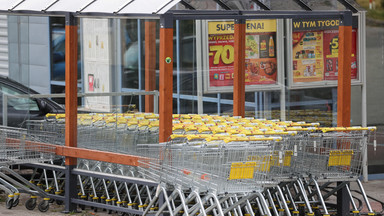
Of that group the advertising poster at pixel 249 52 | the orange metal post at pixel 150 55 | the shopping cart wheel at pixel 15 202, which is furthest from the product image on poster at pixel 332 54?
the shopping cart wheel at pixel 15 202

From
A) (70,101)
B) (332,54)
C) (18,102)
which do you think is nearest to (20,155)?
(70,101)

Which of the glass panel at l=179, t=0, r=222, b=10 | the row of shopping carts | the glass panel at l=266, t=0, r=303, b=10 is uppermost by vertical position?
the glass panel at l=266, t=0, r=303, b=10

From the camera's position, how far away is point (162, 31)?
29.7 ft

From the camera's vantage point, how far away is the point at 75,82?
10.7m

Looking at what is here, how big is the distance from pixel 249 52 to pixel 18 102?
355cm

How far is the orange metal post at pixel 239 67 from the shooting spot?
444 inches

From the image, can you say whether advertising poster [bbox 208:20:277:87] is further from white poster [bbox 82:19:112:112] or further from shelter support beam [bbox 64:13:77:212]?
shelter support beam [bbox 64:13:77:212]

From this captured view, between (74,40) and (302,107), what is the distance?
420 cm

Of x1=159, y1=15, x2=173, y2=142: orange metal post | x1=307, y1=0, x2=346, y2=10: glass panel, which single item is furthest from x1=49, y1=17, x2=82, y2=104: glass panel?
x1=159, y1=15, x2=173, y2=142: orange metal post

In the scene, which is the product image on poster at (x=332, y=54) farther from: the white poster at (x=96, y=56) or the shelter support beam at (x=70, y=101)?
the shelter support beam at (x=70, y=101)

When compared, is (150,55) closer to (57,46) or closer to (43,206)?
(57,46)

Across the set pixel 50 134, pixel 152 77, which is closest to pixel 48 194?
pixel 50 134

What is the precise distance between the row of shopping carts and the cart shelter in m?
0.24

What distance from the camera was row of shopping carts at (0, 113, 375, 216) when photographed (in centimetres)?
859
